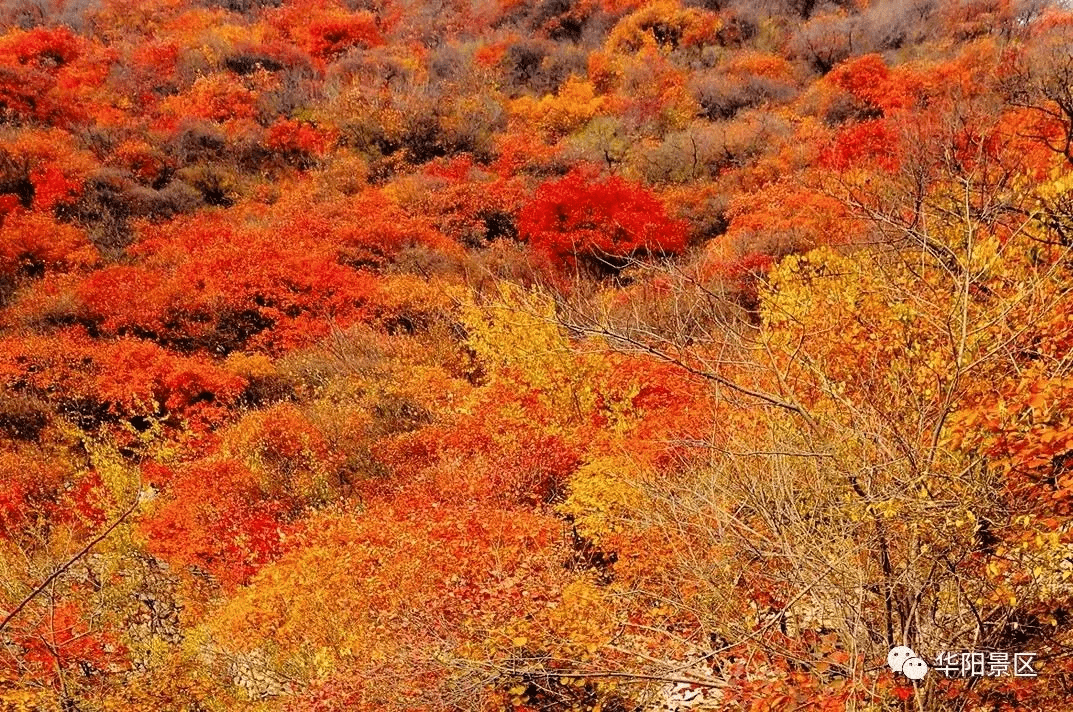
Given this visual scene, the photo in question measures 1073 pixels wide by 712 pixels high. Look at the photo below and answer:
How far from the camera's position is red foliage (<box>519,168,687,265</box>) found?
24906 millimetres

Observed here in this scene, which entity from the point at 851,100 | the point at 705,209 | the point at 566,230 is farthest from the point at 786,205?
the point at 851,100

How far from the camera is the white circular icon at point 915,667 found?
4223 mm

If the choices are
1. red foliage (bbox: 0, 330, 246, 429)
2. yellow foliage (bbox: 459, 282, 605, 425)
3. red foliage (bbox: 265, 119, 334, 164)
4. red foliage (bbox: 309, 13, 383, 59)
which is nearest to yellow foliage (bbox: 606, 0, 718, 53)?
red foliage (bbox: 309, 13, 383, 59)

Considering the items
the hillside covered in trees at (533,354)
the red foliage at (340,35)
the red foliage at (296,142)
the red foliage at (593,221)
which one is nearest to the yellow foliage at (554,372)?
the hillside covered in trees at (533,354)

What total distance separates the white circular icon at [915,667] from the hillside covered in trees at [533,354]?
13 centimetres

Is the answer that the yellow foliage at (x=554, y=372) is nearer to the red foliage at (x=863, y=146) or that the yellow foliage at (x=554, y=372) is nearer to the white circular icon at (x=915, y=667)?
the white circular icon at (x=915, y=667)

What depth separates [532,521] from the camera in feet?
36.9

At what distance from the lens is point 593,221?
2552cm

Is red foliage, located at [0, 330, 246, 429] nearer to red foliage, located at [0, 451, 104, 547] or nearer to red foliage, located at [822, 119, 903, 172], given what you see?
red foliage, located at [0, 451, 104, 547]

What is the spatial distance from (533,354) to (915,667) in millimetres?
3022

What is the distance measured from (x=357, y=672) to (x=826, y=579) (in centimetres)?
580

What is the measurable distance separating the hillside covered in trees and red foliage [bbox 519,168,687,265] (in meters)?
0.15

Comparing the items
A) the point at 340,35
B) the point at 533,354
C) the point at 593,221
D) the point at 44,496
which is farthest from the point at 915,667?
the point at 340,35
